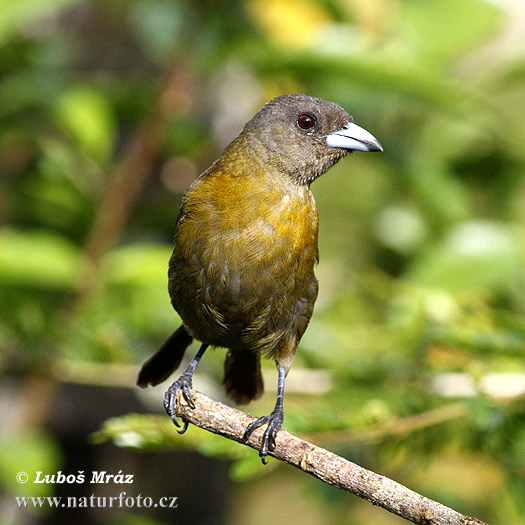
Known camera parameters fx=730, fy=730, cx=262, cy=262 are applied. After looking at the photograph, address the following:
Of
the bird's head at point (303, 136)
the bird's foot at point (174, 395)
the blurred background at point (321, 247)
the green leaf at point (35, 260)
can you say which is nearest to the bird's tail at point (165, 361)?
the bird's foot at point (174, 395)

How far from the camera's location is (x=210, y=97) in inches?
196

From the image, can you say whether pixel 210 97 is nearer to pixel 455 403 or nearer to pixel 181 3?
pixel 181 3

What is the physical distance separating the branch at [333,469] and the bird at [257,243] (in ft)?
0.98

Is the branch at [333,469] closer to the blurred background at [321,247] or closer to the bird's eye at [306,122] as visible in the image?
the blurred background at [321,247]

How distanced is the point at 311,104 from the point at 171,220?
175cm

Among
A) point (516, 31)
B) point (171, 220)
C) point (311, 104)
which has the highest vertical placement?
point (516, 31)

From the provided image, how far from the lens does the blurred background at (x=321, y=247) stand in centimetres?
270

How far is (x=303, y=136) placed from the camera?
2801 millimetres

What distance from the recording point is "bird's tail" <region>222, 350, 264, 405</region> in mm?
2855

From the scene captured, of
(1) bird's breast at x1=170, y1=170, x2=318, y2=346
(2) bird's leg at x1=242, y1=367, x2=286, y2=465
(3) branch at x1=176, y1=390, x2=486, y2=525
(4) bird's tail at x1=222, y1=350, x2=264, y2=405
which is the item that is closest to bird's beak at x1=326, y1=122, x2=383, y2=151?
(1) bird's breast at x1=170, y1=170, x2=318, y2=346

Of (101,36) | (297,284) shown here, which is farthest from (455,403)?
(101,36)

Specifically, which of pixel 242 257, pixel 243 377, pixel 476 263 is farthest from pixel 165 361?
pixel 476 263

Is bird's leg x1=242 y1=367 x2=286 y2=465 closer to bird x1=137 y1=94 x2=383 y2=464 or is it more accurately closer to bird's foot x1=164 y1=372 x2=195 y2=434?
bird x1=137 y1=94 x2=383 y2=464

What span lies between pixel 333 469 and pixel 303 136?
1452 millimetres
